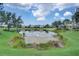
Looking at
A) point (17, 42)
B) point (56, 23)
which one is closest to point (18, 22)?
point (17, 42)

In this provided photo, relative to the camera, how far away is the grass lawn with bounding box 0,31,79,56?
88.5 inches

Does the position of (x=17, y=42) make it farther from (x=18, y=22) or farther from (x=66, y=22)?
(x=66, y=22)

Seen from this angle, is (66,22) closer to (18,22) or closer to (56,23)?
(56,23)

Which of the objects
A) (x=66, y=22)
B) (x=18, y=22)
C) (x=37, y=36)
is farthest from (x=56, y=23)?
(x=18, y=22)

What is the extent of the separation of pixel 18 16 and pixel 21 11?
5cm

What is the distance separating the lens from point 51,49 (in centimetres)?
225

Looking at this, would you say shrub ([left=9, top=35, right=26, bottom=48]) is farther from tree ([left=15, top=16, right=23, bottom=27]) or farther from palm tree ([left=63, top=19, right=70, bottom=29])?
palm tree ([left=63, top=19, right=70, bottom=29])

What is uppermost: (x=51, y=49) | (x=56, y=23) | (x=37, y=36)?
(x=56, y=23)

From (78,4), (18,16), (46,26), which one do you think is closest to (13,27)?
(18,16)

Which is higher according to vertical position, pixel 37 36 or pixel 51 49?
pixel 37 36

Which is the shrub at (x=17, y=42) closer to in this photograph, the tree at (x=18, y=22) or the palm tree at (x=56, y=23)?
the tree at (x=18, y=22)

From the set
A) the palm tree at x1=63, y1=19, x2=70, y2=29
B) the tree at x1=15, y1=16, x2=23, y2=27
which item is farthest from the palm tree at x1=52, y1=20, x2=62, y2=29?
the tree at x1=15, y1=16, x2=23, y2=27

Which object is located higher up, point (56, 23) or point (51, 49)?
point (56, 23)

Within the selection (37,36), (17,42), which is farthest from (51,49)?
(17,42)
